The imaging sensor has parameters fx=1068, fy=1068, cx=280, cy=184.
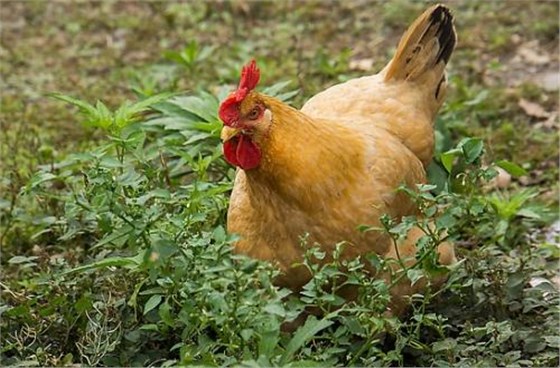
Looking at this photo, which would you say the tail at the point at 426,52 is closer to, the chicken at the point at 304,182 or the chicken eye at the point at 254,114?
the chicken at the point at 304,182

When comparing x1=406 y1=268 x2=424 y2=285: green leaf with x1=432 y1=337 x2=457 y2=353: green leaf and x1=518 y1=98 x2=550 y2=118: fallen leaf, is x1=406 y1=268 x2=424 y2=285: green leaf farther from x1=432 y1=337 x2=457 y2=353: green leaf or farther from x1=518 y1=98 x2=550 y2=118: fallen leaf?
x1=518 y1=98 x2=550 y2=118: fallen leaf

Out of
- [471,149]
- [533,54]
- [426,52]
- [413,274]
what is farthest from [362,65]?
[413,274]

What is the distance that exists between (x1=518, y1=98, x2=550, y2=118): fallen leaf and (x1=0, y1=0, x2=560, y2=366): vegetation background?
14mm

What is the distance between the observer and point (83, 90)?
6.45 m

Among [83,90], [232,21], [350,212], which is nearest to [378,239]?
[350,212]

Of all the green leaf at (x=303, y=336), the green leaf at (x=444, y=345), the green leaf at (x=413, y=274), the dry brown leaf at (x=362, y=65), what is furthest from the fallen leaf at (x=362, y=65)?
the green leaf at (x=303, y=336)

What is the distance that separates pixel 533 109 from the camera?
5.86 metres

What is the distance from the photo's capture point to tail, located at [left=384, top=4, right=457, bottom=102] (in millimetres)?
4188

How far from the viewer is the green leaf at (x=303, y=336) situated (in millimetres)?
2957

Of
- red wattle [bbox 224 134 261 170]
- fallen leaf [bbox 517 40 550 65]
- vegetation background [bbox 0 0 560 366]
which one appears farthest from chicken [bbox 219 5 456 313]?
fallen leaf [bbox 517 40 550 65]

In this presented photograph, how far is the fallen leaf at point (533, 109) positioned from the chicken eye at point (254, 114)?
281 centimetres

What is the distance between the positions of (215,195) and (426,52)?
1143mm

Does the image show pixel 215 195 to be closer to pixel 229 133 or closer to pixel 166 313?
pixel 229 133

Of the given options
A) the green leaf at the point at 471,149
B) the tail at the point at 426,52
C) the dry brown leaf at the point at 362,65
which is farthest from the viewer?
the dry brown leaf at the point at 362,65
